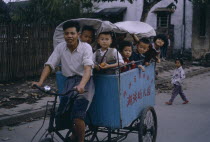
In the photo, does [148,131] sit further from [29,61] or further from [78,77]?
[29,61]

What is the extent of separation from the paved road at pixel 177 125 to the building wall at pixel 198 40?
47.1ft

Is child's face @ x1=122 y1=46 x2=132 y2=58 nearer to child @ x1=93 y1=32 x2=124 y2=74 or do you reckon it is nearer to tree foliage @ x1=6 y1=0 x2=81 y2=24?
child @ x1=93 y1=32 x2=124 y2=74

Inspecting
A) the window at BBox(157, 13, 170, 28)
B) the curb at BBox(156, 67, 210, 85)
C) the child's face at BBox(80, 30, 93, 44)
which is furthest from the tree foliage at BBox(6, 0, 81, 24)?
the child's face at BBox(80, 30, 93, 44)

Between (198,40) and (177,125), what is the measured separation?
704 inches

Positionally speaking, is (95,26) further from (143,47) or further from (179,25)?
(179,25)

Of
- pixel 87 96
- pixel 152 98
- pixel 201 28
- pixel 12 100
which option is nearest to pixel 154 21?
pixel 201 28

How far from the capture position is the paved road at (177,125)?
5496mm

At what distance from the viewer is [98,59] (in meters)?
4.42

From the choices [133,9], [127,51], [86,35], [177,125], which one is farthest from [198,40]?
[86,35]

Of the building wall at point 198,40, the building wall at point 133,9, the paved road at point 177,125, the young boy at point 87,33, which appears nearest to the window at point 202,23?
the building wall at point 198,40

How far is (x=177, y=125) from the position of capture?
6.31 meters

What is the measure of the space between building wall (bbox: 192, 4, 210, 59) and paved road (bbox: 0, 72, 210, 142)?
14362mm

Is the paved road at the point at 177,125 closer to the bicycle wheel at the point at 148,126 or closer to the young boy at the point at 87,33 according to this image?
the bicycle wheel at the point at 148,126

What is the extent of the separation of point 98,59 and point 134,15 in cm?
2073
